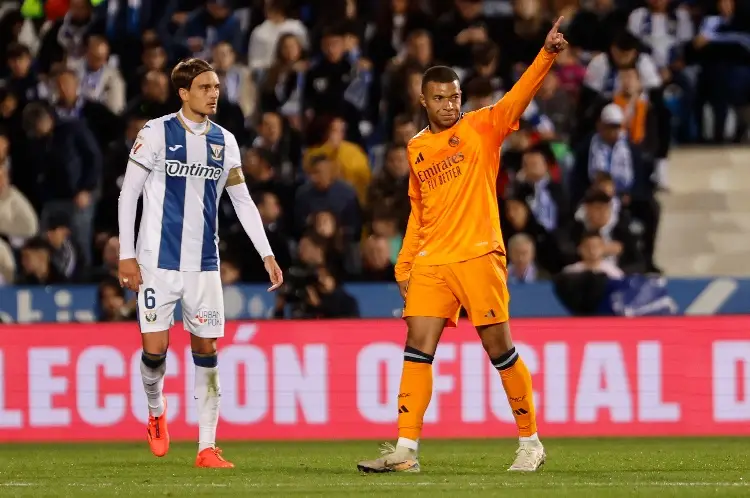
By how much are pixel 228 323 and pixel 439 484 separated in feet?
15.0

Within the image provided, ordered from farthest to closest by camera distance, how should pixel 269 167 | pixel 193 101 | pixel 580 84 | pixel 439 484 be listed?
pixel 580 84, pixel 269 167, pixel 193 101, pixel 439 484

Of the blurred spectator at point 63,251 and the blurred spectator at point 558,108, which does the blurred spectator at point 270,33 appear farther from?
the blurred spectator at point 63,251

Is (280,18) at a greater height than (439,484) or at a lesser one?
greater

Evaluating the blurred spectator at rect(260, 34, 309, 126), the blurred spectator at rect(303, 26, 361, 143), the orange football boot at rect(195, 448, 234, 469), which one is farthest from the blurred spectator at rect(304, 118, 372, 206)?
the orange football boot at rect(195, 448, 234, 469)

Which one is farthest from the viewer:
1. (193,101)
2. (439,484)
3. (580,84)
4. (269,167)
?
(580,84)

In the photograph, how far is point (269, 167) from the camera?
593 inches

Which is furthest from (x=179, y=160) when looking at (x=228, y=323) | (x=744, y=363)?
(x=744, y=363)

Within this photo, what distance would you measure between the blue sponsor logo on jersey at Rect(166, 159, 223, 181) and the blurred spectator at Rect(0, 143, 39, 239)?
20.7 ft

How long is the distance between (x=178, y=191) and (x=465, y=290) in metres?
1.84

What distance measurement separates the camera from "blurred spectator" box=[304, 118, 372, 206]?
1525 cm

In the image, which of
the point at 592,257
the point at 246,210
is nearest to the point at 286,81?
the point at 592,257

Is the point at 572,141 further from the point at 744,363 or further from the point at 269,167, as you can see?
the point at 744,363

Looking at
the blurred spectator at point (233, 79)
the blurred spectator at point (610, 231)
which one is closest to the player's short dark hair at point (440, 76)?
the blurred spectator at point (610, 231)

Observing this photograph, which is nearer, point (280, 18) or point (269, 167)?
point (269, 167)
